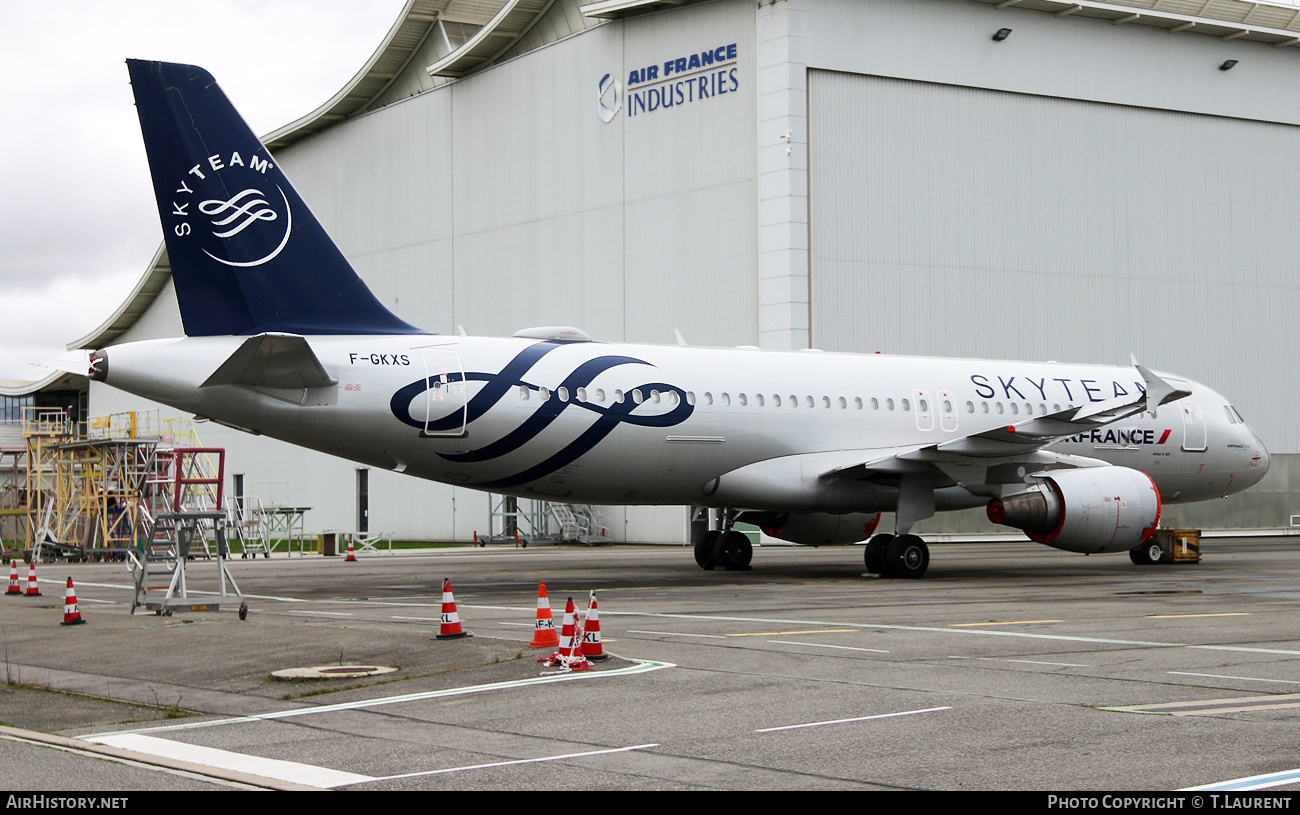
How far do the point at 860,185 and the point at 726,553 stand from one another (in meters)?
18.5

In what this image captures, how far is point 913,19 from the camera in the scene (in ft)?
136

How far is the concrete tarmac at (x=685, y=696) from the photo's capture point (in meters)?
7.13

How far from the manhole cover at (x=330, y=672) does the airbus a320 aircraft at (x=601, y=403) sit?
7754 millimetres

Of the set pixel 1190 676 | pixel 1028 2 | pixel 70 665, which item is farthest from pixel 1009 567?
pixel 1028 2

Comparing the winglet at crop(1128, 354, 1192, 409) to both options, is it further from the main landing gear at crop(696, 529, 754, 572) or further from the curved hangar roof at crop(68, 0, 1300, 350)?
the curved hangar roof at crop(68, 0, 1300, 350)

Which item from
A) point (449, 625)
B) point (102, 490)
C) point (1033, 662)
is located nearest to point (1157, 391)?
point (1033, 662)

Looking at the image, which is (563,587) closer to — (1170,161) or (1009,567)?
(1009,567)

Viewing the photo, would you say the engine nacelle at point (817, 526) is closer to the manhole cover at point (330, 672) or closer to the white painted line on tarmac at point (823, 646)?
the white painted line on tarmac at point (823, 646)

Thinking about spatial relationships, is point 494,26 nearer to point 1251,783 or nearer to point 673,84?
point 673,84

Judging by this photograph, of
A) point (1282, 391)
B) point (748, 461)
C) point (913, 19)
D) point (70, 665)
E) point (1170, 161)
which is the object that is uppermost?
point (913, 19)

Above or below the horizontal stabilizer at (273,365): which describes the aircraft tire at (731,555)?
below

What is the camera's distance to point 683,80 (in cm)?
4206

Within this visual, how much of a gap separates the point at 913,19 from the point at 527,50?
14.6m

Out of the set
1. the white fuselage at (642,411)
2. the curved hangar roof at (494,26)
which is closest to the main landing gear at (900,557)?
the white fuselage at (642,411)
